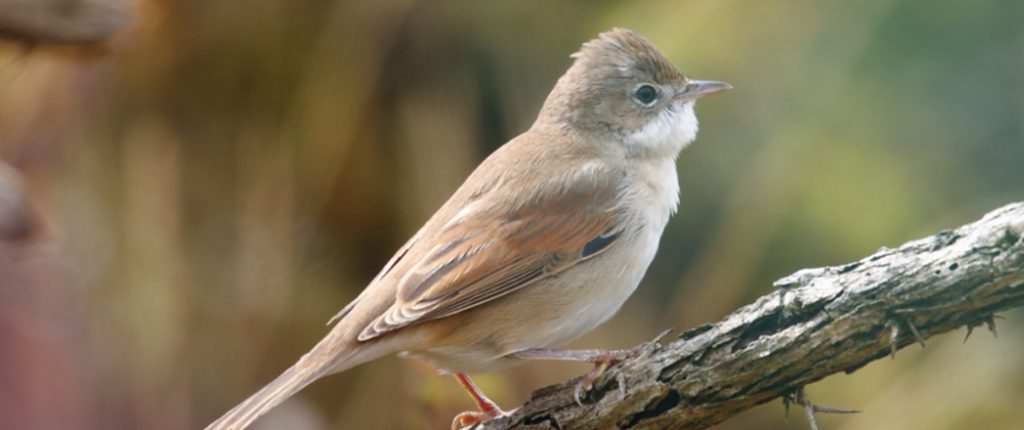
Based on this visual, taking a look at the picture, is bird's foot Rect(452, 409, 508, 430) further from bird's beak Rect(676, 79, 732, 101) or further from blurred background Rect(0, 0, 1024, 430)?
bird's beak Rect(676, 79, 732, 101)

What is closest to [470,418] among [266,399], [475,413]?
[475,413]

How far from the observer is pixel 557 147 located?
4.38 metres

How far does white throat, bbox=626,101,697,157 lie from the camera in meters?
4.44

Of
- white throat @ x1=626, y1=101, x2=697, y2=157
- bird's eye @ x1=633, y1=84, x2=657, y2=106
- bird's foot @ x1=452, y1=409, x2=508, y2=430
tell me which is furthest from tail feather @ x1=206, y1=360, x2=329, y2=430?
bird's eye @ x1=633, y1=84, x2=657, y2=106

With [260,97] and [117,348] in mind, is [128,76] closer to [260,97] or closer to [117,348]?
[260,97]

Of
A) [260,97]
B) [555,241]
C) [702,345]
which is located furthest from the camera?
[260,97]

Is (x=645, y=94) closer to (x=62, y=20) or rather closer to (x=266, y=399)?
(x=266, y=399)

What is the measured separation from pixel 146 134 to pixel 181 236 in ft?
1.81

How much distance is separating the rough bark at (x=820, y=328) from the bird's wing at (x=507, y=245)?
65 centimetres

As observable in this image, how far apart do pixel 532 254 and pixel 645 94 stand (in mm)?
939

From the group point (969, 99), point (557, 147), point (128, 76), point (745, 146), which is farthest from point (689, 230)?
point (128, 76)

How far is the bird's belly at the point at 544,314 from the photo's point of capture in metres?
3.88

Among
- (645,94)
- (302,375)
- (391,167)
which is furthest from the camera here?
(391,167)

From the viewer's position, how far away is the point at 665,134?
14.6ft
